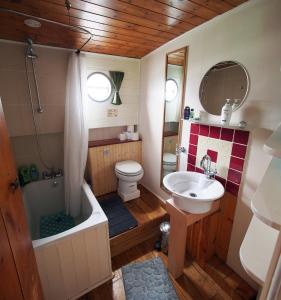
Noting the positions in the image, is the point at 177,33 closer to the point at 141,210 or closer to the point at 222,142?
the point at 222,142

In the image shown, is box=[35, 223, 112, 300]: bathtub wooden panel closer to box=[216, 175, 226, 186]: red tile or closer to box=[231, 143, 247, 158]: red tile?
box=[216, 175, 226, 186]: red tile

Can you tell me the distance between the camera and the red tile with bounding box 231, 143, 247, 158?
134 centimetres

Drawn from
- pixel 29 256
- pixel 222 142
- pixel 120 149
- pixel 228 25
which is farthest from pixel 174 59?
pixel 29 256

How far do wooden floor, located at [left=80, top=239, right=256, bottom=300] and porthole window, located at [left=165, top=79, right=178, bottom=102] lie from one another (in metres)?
1.80

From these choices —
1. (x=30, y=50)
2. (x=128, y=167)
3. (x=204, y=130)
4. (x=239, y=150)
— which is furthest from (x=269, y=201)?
(x=30, y=50)

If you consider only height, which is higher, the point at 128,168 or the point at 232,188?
the point at 232,188

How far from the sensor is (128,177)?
2.23 meters

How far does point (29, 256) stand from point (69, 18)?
171cm

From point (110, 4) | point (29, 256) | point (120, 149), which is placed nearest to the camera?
point (29, 256)

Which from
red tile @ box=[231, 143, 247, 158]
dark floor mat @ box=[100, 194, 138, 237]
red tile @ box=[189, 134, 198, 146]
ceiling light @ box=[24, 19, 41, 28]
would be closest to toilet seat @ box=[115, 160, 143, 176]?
dark floor mat @ box=[100, 194, 138, 237]

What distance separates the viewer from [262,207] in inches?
23.7

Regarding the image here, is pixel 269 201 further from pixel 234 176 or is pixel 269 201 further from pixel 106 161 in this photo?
pixel 106 161

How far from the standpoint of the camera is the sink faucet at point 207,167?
1.54m

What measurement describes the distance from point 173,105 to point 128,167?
1030 millimetres
